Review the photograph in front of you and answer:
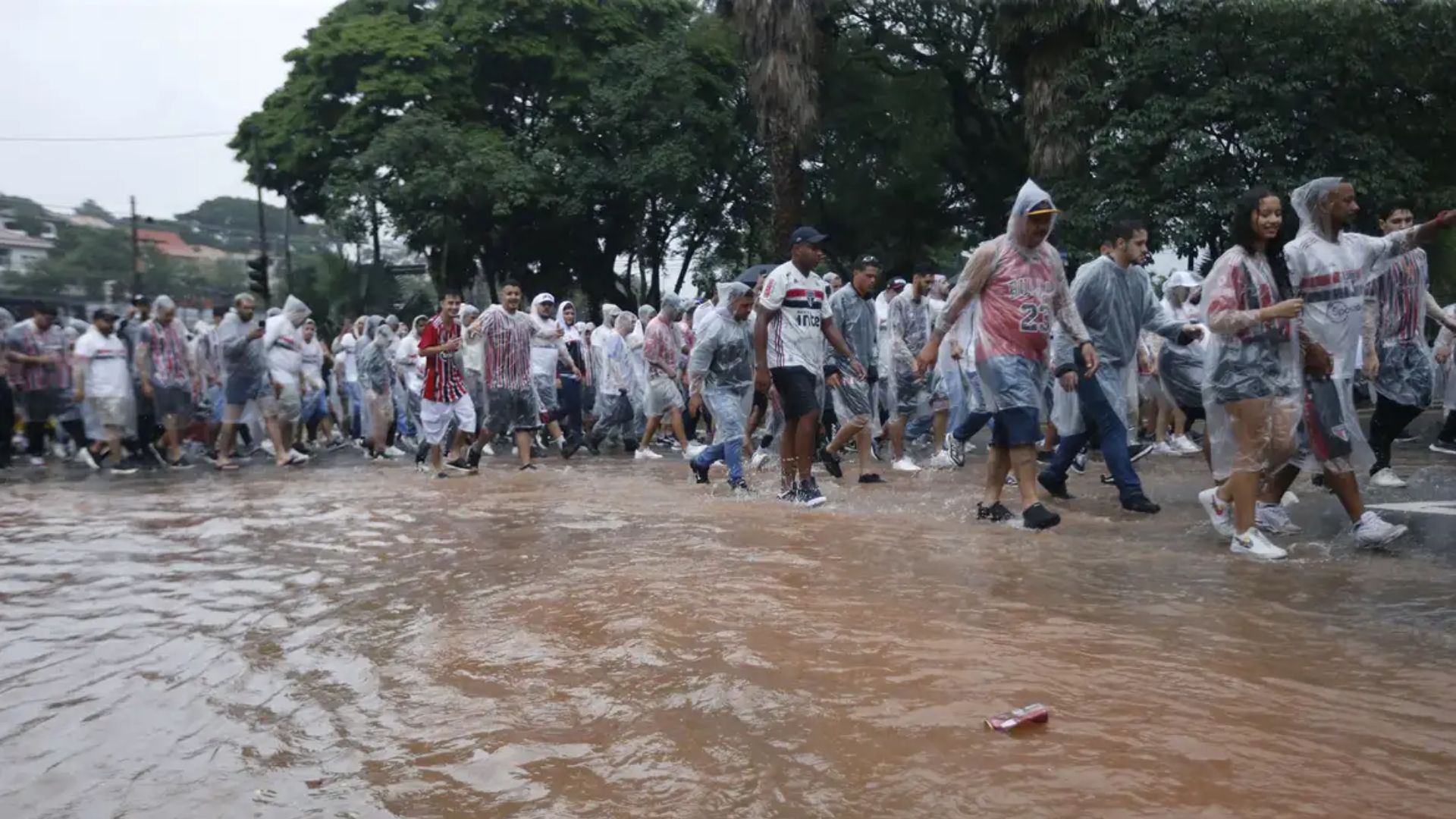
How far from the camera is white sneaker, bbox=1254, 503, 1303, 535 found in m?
6.84

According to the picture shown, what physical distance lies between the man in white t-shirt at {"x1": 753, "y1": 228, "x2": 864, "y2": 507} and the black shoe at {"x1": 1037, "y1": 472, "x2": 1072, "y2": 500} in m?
1.42

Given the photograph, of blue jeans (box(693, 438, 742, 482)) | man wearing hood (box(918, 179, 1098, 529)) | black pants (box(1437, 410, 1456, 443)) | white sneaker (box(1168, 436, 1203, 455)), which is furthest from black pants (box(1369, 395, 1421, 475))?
blue jeans (box(693, 438, 742, 482))

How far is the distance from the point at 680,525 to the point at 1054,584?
8.99 feet

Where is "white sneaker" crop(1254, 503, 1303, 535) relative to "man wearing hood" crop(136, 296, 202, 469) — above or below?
below

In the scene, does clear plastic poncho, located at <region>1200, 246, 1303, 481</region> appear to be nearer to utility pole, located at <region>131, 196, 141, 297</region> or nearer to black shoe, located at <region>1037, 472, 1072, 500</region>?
black shoe, located at <region>1037, 472, 1072, 500</region>

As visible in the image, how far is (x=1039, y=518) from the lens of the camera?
6.89 meters

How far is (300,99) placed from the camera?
3312 cm

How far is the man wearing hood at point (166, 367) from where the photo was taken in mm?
13977

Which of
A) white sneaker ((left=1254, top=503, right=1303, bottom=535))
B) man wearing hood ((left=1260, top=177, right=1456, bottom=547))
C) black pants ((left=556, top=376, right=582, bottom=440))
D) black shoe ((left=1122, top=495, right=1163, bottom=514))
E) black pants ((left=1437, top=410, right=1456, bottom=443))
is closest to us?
man wearing hood ((left=1260, top=177, right=1456, bottom=547))

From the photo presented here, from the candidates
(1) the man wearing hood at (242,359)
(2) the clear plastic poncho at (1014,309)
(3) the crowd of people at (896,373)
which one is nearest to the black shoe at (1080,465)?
(3) the crowd of people at (896,373)

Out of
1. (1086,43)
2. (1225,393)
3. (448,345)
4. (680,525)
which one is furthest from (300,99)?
(1225,393)

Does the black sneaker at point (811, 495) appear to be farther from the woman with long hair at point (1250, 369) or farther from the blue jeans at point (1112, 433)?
the woman with long hair at point (1250, 369)

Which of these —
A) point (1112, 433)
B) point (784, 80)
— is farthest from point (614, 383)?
point (1112, 433)

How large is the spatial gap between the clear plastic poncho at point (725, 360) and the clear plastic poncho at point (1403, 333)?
4.48 meters
